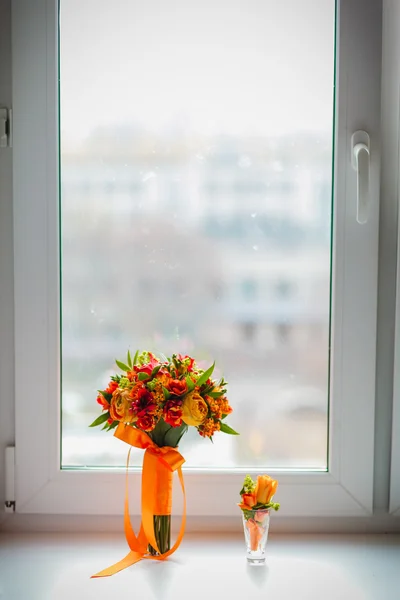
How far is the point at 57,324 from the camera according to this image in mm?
1407

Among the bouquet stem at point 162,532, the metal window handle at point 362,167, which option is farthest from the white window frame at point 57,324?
the bouquet stem at point 162,532

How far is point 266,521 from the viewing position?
49.1 inches

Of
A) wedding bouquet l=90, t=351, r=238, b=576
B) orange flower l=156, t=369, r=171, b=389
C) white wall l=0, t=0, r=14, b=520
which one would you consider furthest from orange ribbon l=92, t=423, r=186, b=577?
white wall l=0, t=0, r=14, b=520

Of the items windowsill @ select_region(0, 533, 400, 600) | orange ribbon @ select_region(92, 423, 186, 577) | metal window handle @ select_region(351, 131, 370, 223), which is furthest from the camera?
metal window handle @ select_region(351, 131, 370, 223)

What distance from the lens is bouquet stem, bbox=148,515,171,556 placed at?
126 centimetres

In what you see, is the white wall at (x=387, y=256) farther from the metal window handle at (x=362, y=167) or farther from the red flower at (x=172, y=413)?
the red flower at (x=172, y=413)

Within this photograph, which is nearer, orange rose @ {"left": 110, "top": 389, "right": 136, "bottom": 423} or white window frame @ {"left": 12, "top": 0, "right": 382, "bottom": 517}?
orange rose @ {"left": 110, "top": 389, "right": 136, "bottom": 423}

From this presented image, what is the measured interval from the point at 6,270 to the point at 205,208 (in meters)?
0.43

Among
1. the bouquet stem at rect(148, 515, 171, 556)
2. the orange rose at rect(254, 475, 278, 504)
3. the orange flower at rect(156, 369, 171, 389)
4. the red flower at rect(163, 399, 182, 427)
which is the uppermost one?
the orange flower at rect(156, 369, 171, 389)

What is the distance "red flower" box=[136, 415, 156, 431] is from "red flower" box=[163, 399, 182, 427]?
25 mm

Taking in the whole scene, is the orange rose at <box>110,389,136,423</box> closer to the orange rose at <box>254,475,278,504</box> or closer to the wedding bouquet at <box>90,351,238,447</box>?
the wedding bouquet at <box>90,351,238,447</box>

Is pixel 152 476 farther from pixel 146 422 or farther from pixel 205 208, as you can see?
pixel 205 208

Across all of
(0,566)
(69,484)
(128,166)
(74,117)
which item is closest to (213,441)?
(69,484)

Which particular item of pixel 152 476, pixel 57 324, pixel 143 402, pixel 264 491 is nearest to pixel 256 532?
pixel 264 491
